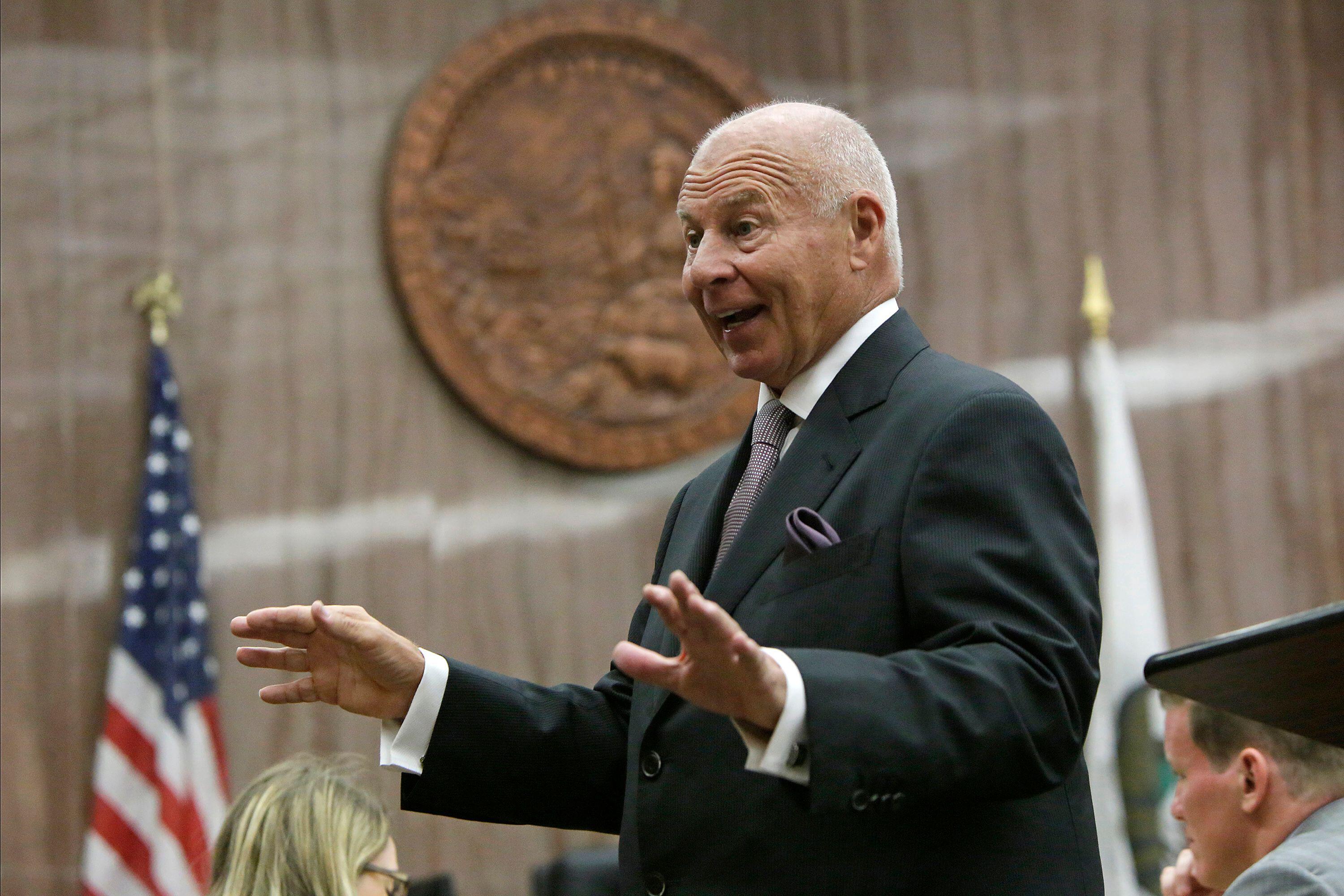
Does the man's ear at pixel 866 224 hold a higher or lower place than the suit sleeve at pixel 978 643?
higher

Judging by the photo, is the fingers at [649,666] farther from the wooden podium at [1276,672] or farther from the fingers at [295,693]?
the fingers at [295,693]

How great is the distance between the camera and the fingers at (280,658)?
6.93 feet

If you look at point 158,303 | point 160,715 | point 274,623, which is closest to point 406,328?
point 158,303

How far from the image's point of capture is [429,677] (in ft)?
7.18

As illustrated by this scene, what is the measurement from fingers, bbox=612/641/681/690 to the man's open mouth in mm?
795

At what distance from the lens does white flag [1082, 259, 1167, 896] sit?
6277 mm

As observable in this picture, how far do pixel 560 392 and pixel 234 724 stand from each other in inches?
68.4

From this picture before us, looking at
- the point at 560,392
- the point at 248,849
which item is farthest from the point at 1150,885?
the point at 248,849

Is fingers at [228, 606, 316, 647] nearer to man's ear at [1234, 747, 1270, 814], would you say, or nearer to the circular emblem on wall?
man's ear at [1234, 747, 1270, 814]

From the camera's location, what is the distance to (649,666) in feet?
5.29

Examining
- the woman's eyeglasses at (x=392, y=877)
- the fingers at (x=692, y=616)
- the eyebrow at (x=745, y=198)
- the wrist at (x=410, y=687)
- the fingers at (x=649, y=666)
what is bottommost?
the woman's eyeglasses at (x=392, y=877)

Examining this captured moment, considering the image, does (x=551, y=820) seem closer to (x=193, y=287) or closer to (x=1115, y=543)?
(x=193, y=287)

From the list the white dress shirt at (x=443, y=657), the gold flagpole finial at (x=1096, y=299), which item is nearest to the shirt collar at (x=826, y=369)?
the white dress shirt at (x=443, y=657)

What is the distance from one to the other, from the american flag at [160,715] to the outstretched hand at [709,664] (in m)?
4.04
